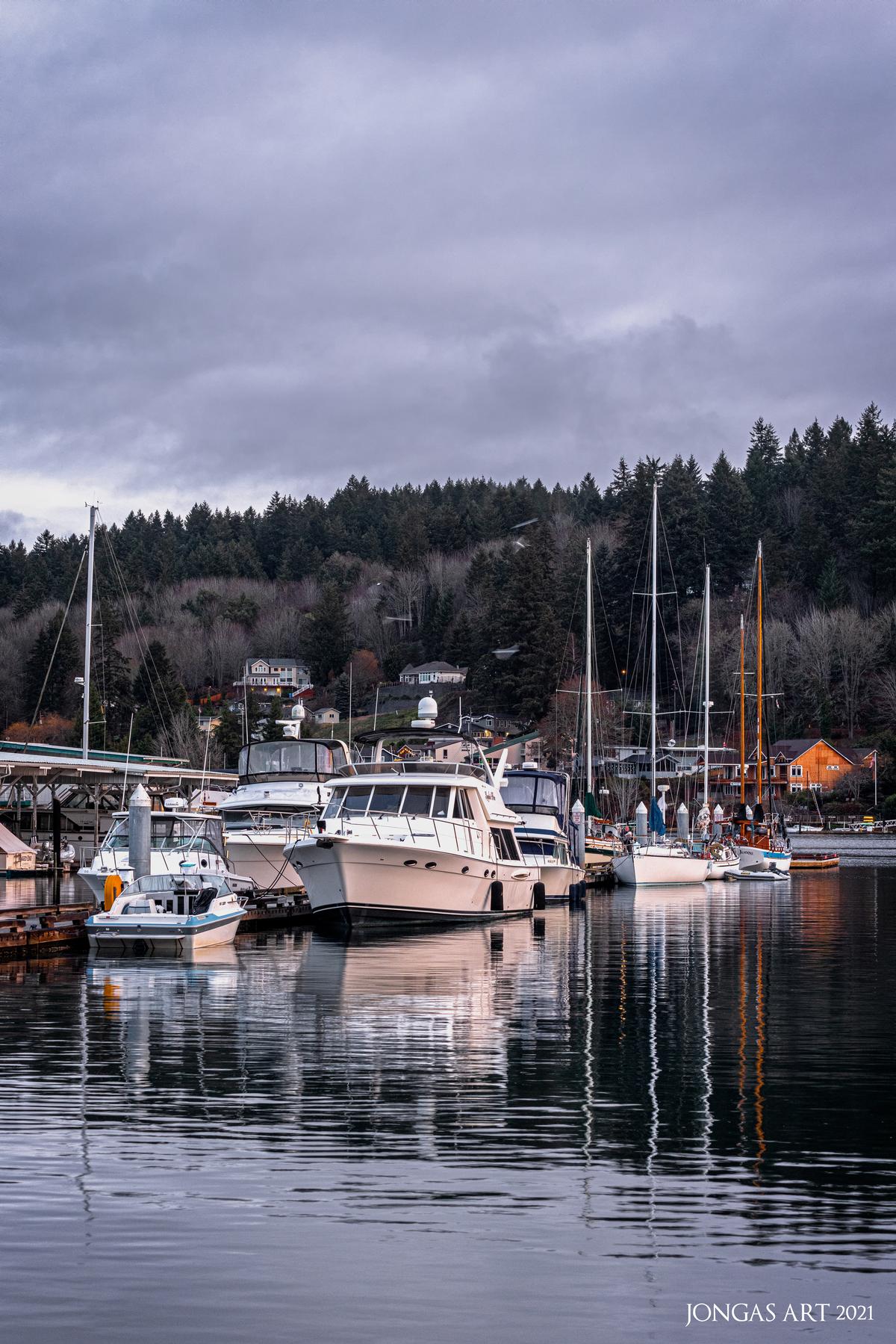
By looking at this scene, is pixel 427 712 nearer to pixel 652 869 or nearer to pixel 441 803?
pixel 441 803

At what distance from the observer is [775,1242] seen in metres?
11.7

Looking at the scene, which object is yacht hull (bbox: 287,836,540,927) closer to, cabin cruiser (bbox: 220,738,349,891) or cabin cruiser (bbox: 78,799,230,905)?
cabin cruiser (bbox: 78,799,230,905)

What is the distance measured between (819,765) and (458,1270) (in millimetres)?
147287

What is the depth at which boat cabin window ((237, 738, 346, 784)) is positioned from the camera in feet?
176

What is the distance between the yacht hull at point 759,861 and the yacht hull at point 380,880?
3662cm

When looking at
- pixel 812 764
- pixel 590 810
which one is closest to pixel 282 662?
pixel 812 764

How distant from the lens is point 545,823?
183 ft

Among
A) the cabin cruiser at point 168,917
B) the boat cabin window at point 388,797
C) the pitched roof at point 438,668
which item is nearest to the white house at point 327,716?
the pitched roof at point 438,668

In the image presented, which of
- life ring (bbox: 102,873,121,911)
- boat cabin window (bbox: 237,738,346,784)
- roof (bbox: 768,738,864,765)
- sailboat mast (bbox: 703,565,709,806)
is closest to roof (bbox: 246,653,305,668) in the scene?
roof (bbox: 768,738,864,765)

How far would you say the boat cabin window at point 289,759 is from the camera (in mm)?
53672

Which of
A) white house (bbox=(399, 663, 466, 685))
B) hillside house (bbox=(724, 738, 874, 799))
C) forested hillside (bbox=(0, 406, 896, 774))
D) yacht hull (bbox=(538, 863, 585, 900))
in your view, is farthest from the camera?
white house (bbox=(399, 663, 466, 685))

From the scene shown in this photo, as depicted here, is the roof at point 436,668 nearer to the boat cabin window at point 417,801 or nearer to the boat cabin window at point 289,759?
the boat cabin window at point 289,759

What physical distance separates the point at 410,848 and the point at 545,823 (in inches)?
707
